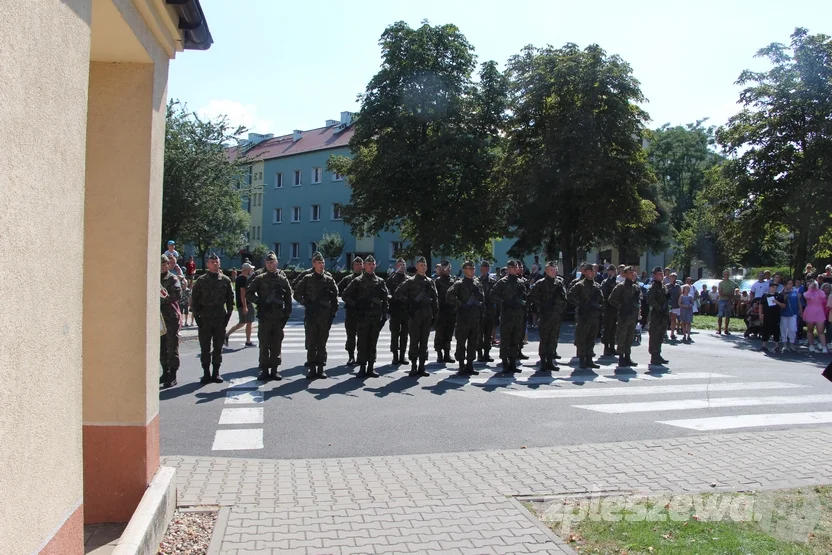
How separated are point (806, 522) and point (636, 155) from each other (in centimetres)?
2623

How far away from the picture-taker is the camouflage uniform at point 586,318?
45.4 feet

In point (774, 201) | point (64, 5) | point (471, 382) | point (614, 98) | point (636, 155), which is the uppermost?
point (614, 98)

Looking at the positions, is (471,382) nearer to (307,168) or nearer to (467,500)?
(467,500)

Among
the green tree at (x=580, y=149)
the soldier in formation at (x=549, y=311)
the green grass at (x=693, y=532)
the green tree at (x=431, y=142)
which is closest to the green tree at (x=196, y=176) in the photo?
the green tree at (x=431, y=142)

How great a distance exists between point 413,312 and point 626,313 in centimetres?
439

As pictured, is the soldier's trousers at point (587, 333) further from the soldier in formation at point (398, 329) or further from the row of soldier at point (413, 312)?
the soldier in formation at point (398, 329)

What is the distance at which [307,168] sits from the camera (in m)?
60.3

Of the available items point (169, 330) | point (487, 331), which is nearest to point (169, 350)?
point (169, 330)

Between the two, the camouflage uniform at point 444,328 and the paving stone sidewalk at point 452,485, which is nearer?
the paving stone sidewalk at point 452,485

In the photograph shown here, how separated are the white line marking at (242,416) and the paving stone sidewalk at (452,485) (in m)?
1.76

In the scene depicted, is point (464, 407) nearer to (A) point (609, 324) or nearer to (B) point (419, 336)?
(B) point (419, 336)

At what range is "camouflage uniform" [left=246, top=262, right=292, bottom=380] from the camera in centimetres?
1171

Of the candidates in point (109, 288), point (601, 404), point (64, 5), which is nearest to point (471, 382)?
point (601, 404)

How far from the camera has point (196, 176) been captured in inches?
1134
